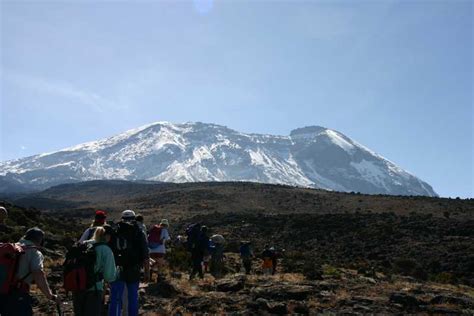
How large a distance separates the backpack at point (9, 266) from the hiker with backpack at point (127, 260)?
1.68 metres

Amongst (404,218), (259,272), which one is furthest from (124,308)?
(404,218)

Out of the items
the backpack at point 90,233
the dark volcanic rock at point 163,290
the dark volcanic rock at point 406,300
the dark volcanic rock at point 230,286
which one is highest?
the backpack at point 90,233

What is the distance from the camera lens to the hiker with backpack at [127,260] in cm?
725

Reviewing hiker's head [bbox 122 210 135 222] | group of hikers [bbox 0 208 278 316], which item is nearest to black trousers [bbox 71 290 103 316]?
group of hikers [bbox 0 208 278 316]

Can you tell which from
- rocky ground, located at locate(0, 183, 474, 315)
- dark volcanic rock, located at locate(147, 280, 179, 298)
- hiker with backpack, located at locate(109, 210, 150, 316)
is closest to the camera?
hiker with backpack, located at locate(109, 210, 150, 316)

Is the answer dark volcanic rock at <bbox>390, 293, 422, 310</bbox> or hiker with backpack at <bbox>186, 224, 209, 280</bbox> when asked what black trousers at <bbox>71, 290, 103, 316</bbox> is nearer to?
dark volcanic rock at <bbox>390, 293, 422, 310</bbox>

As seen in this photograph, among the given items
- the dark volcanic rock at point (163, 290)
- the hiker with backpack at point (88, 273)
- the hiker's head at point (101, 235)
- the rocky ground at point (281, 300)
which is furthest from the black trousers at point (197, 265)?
the hiker with backpack at point (88, 273)

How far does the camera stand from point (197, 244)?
13508 millimetres

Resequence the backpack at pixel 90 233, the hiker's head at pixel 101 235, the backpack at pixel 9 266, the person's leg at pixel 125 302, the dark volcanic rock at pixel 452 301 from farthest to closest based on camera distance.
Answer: the dark volcanic rock at pixel 452 301 < the person's leg at pixel 125 302 < the backpack at pixel 90 233 < the hiker's head at pixel 101 235 < the backpack at pixel 9 266

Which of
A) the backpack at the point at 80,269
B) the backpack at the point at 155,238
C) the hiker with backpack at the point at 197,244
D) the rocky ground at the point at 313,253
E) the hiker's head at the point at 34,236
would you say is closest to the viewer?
the hiker's head at the point at 34,236

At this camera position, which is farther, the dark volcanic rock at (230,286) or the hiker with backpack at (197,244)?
the hiker with backpack at (197,244)

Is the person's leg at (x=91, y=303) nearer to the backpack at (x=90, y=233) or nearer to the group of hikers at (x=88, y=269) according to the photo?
the group of hikers at (x=88, y=269)

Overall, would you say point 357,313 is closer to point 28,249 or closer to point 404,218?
point 28,249

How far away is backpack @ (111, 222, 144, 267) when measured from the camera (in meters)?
7.25
